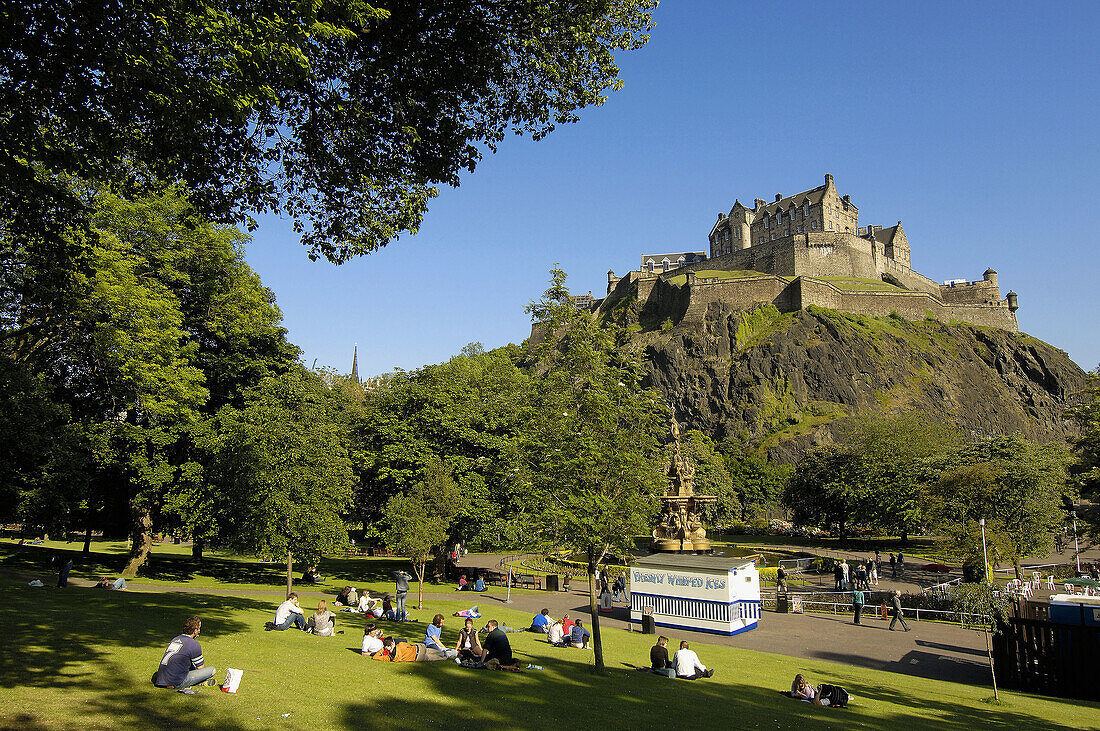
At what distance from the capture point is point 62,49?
7.07 m

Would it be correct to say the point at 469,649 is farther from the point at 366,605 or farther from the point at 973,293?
the point at 973,293

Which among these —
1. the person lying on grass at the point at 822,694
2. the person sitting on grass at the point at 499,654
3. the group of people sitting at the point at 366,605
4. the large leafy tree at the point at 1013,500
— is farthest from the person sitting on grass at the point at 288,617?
the large leafy tree at the point at 1013,500

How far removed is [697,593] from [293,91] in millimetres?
16304

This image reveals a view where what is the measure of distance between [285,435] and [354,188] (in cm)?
1119

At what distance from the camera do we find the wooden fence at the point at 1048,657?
13430mm

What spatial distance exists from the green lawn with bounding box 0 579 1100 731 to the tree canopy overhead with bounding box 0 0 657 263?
18.7 ft

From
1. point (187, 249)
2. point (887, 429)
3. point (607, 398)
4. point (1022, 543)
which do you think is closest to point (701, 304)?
point (887, 429)

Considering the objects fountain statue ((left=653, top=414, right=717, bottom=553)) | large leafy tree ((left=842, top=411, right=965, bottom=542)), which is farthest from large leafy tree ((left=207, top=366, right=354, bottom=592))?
large leafy tree ((left=842, top=411, right=965, bottom=542))

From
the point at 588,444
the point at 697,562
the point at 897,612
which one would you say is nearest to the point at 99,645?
the point at 588,444

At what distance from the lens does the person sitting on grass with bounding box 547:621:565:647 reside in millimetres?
15148

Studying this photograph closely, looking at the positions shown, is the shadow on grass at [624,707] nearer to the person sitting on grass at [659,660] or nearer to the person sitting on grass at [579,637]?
the person sitting on grass at [659,660]

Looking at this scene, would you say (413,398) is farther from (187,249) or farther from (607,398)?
(607,398)

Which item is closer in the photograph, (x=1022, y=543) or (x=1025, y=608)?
(x=1025, y=608)

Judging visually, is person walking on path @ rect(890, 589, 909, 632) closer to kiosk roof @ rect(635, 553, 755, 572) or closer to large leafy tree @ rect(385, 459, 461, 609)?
kiosk roof @ rect(635, 553, 755, 572)
